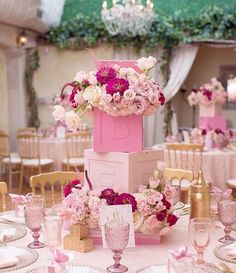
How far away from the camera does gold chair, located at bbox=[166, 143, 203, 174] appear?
19.0ft

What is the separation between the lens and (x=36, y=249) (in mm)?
2244

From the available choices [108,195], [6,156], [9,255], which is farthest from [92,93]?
[6,156]

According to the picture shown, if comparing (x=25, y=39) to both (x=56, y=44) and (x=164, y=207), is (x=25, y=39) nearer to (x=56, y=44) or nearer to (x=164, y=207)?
(x=56, y=44)

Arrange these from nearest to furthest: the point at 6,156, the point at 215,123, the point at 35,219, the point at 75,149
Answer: the point at 35,219, the point at 215,123, the point at 75,149, the point at 6,156

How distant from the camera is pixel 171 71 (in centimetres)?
992

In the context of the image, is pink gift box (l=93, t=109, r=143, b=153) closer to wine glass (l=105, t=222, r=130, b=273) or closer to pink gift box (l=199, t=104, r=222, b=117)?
wine glass (l=105, t=222, r=130, b=273)

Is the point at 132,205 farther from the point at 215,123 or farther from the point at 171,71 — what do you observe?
the point at 171,71

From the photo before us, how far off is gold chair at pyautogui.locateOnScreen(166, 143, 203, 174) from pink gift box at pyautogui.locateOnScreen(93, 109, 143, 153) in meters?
3.39

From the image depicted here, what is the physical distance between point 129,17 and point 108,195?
21.9 feet

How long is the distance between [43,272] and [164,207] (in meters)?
0.66

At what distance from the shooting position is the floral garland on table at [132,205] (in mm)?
2248

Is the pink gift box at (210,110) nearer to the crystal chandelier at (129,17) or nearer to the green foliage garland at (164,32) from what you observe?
the crystal chandelier at (129,17)

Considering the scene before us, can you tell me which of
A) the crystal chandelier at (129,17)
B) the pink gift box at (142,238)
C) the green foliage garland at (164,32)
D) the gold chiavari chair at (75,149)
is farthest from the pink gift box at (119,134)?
the green foliage garland at (164,32)

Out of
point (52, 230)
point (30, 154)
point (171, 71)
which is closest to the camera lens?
point (52, 230)
